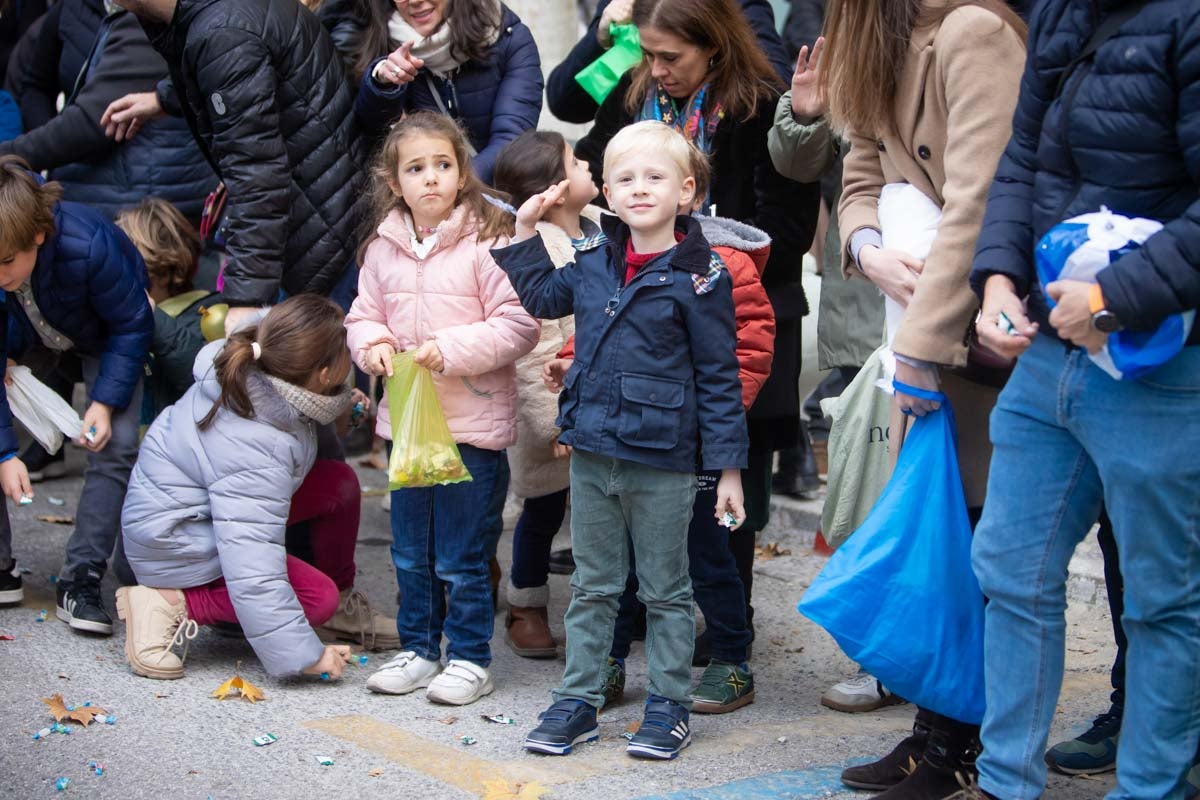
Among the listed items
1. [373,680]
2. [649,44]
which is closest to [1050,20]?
[649,44]

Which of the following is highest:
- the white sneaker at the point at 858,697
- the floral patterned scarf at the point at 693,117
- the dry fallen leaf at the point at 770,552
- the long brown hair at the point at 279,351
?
the floral patterned scarf at the point at 693,117

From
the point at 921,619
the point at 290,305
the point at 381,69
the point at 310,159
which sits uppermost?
the point at 381,69

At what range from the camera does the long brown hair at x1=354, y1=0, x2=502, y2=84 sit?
5078mm

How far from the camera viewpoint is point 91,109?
5.71 meters

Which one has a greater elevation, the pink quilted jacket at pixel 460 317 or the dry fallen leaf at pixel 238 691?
the pink quilted jacket at pixel 460 317

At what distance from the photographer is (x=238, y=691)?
170 inches

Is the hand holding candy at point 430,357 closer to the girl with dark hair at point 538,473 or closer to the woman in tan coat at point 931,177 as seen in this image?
the girl with dark hair at point 538,473

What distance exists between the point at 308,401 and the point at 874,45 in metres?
2.13

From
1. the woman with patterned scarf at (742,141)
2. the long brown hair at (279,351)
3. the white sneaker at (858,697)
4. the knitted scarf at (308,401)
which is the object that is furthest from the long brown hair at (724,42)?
the white sneaker at (858,697)

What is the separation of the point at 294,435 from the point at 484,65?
159cm

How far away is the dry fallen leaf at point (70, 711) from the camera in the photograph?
13.1ft

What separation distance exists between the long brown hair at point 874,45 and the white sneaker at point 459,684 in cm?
200

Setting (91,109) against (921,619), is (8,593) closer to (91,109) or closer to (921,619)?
(91,109)

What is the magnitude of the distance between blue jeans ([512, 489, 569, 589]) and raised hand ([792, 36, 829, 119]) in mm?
1574
